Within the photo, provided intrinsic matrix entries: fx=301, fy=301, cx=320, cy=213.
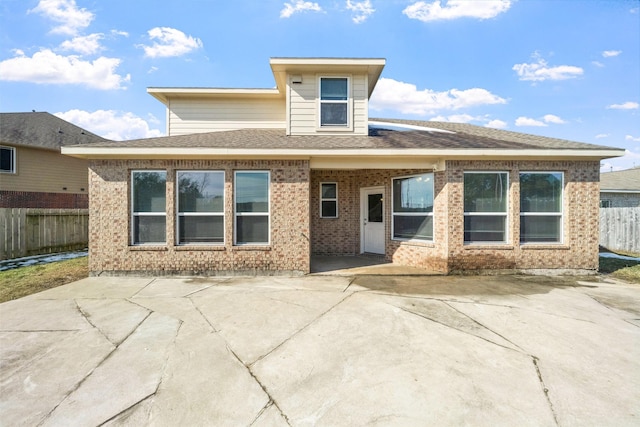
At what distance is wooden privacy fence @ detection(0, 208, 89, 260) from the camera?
9.20 m

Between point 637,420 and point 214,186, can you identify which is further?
point 214,186

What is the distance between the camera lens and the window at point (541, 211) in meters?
7.58

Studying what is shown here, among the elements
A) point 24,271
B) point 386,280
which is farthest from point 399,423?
point 24,271

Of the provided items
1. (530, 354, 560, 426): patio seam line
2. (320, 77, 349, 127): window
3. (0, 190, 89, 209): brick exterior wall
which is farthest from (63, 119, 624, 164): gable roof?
(0, 190, 89, 209): brick exterior wall

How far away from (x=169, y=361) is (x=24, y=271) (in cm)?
735

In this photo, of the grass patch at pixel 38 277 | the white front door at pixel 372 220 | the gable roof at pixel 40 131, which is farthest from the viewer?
the gable roof at pixel 40 131

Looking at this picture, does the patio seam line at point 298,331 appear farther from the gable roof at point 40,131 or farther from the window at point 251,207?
the gable roof at point 40,131

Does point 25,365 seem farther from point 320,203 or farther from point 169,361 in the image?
point 320,203

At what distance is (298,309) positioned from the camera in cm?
493

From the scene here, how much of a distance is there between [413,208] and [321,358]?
586 cm

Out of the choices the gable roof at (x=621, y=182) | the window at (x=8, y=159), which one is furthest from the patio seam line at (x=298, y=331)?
the gable roof at (x=621, y=182)

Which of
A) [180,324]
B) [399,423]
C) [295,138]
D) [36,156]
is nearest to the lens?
[399,423]

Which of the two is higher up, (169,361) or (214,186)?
(214,186)

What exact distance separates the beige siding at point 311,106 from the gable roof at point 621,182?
2017cm
